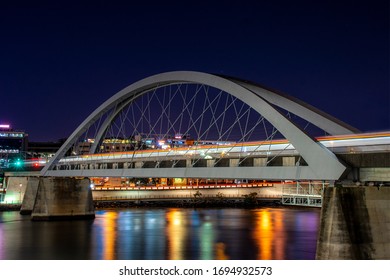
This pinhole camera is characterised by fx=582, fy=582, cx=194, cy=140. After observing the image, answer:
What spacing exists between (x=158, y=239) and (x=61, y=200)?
19.2 meters

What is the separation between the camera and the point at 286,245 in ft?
137

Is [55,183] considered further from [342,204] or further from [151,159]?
[342,204]

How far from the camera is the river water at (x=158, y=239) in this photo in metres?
38.1

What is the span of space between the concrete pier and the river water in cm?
180

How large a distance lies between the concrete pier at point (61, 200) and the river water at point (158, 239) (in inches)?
70.8

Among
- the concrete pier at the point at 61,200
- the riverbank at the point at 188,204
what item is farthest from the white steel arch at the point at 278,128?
the riverbank at the point at 188,204

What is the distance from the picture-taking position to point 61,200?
202ft

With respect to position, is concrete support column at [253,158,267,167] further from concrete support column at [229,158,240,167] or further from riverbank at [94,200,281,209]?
riverbank at [94,200,281,209]

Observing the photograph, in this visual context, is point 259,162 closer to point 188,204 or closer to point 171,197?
point 188,204

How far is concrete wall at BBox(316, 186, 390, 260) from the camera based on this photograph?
22.5 metres

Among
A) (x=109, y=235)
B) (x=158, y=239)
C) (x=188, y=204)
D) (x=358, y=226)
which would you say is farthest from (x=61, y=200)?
(x=358, y=226)

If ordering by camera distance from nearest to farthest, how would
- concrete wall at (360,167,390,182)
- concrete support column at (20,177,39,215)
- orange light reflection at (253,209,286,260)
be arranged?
concrete wall at (360,167,390,182), orange light reflection at (253,209,286,260), concrete support column at (20,177,39,215)

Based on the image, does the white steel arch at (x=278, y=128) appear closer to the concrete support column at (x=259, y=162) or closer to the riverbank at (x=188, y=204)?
the concrete support column at (x=259, y=162)

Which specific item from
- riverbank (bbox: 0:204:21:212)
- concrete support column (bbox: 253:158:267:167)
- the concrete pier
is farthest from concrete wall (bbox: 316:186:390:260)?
riverbank (bbox: 0:204:21:212)
